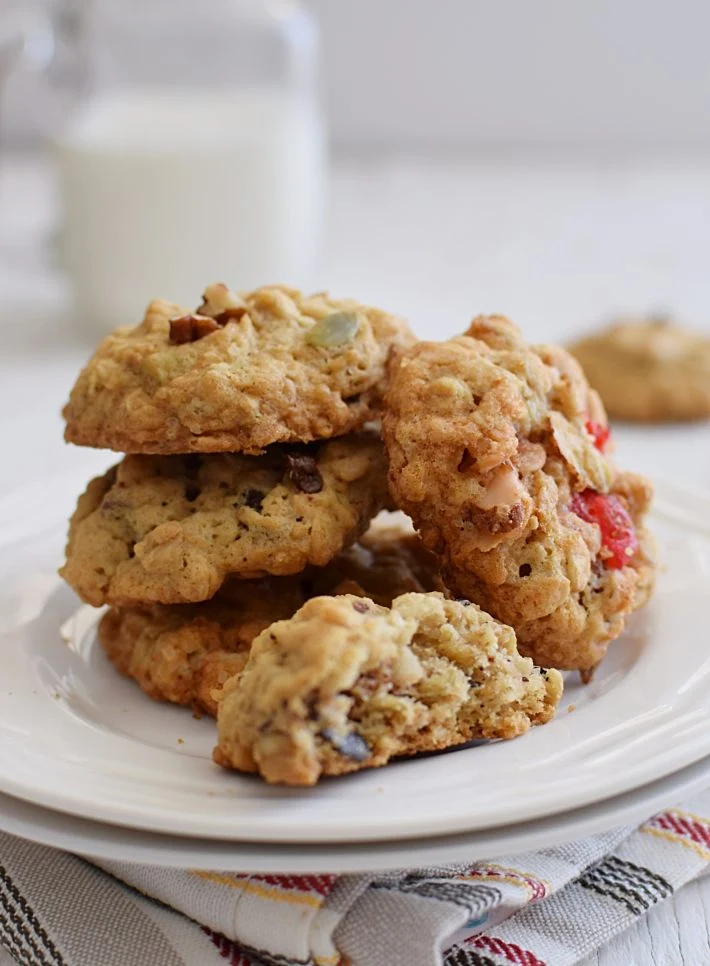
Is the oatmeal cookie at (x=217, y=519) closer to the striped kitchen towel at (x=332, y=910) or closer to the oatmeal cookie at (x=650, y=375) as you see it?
the striped kitchen towel at (x=332, y=910)

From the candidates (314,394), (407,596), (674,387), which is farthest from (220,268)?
(407,596)

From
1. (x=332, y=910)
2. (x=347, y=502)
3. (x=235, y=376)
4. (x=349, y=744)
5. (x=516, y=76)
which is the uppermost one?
(x=516, y=76)

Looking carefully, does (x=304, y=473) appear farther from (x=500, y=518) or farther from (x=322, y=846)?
(x=322, y=846)

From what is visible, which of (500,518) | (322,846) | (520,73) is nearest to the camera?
(322,846)

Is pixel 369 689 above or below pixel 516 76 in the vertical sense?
below

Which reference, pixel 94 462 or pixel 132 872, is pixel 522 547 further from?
pixel 94 462

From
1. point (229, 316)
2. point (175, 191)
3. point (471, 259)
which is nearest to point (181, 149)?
point (175, 191)

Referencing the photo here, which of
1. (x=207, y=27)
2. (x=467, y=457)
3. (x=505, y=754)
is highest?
(x=207, y=27)
